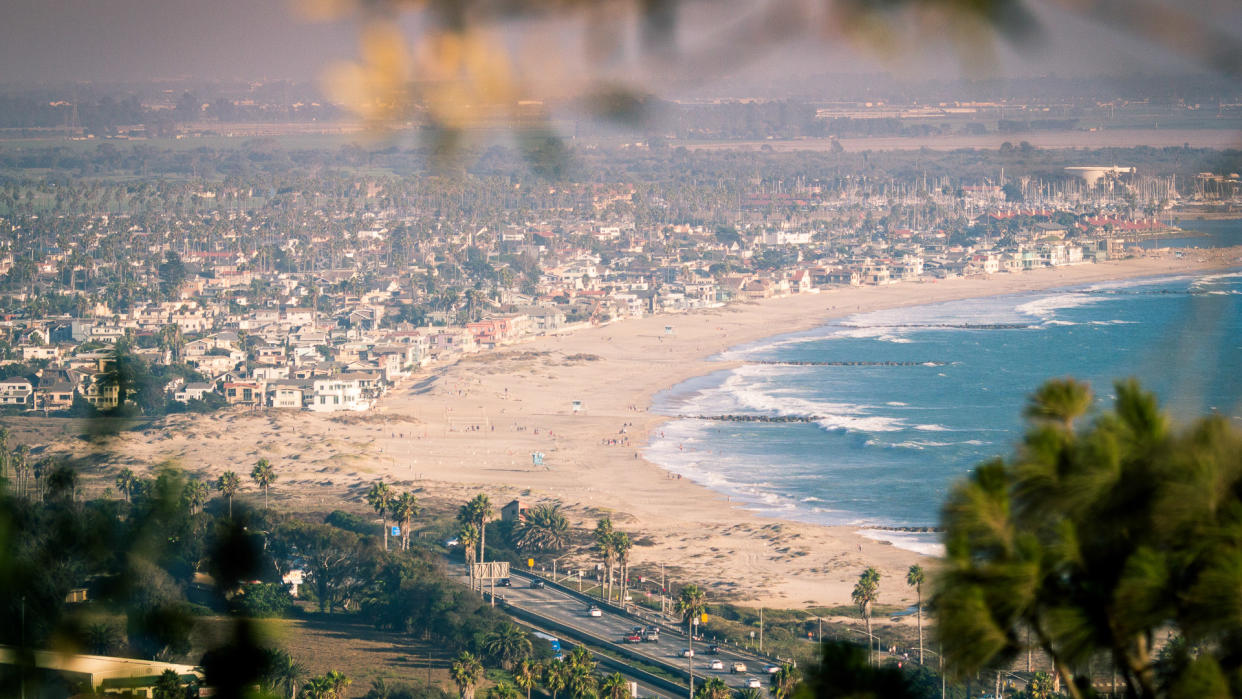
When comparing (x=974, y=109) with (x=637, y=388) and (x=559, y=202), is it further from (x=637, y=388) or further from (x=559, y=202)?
(x=559, y=202)

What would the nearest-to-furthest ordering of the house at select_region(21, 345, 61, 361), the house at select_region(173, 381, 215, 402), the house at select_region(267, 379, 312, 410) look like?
the house at select_region(267, 379, 312, 410), the house at select_region(173, 381, 215, 402), the house at select_region(21, 345, 61, 361)

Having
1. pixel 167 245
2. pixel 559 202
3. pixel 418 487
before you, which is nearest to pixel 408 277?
pixel 167 245

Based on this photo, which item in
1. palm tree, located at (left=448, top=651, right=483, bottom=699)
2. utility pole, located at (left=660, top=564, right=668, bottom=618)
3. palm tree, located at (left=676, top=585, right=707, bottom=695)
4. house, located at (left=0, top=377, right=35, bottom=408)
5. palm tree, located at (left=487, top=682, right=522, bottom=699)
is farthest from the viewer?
house, located at (left=0, top=377, right=35, bottom=408)

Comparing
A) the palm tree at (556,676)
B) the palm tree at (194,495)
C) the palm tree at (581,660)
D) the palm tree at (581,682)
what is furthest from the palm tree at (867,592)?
the palm tree at (194,495)

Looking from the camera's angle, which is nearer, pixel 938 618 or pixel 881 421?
pixel 938 618

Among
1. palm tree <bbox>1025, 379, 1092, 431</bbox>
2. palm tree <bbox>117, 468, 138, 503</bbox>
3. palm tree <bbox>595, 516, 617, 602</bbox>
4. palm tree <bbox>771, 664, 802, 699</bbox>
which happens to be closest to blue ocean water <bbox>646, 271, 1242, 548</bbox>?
palm tree <bbox>771, 664, 802, 699</bbox>

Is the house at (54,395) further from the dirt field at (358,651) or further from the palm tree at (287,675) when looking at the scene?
the palm tree at (287,675)

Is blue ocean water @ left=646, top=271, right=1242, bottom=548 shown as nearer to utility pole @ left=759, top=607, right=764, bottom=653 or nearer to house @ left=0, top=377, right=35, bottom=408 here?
utility pole @ left=759, top=607, right=764, bottom=653

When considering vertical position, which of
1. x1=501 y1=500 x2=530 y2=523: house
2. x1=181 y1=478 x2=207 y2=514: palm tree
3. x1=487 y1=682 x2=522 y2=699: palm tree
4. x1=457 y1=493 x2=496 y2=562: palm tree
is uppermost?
x1=181 y1=478 x2=207 y2=514: palm tree
